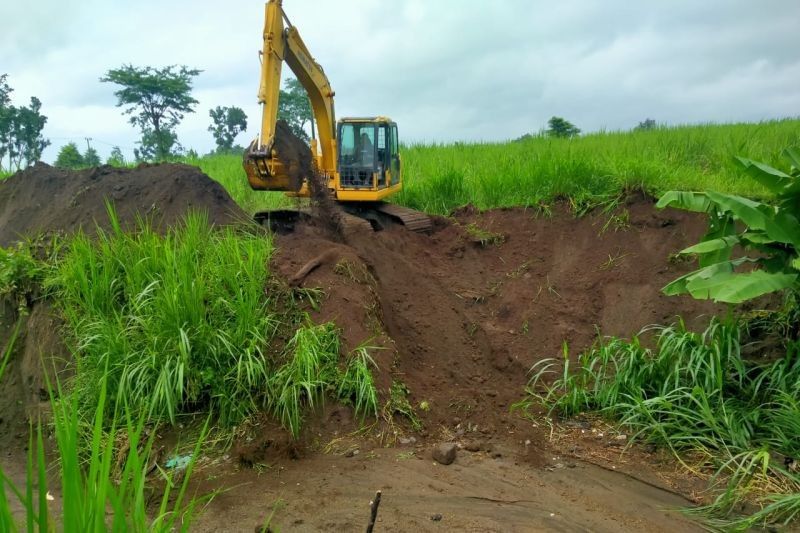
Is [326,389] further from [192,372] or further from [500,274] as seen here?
[500,274]

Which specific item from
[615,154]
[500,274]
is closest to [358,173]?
[500,274]

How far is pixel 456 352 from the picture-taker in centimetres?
648

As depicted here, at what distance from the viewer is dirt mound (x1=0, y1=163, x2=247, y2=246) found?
22.4ft

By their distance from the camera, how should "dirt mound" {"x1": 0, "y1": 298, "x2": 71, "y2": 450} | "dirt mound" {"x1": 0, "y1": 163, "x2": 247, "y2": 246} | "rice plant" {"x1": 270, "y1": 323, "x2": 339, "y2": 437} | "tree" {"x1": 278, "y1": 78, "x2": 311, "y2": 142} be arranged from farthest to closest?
"tree" {"x1": 278, "y1": 78, "x2": 311, "y2": 142}, "dirt mound" {"x1": 0, "y1": 163, "x2": 247, "y2": 246}, "dirt mound" {"x1": 0, "y1": 298, "x2": 71, "y2": 450}, "rice plant" {"x1": 270, "y1": 323, "x2": 339, "y2": 437}

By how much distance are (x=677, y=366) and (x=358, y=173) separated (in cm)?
578

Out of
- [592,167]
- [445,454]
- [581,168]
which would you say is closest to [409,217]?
[581,168]

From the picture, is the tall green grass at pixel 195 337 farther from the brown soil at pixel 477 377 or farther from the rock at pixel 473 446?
the rock at pixel 473 446

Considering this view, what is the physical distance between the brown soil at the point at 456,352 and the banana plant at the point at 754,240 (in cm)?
139

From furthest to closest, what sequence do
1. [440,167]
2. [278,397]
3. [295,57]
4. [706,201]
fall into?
1. [440,167]
2. [295,57]
3. [706,201]
4. [278,397]

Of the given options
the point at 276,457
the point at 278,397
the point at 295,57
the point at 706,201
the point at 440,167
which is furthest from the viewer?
the point at 440,167

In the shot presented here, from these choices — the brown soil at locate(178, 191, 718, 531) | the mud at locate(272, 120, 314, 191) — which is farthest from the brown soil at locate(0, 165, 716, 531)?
the mud at locate(272, 120, 314, 191)

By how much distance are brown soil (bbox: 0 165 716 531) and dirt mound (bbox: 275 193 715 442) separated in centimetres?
2

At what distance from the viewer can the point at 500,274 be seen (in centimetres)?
856

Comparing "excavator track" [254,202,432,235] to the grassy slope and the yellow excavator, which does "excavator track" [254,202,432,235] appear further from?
the grassy slope
